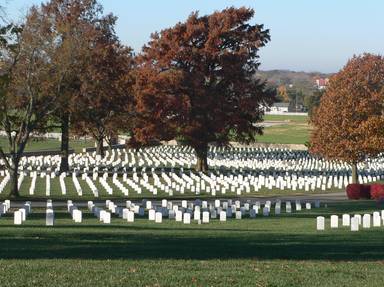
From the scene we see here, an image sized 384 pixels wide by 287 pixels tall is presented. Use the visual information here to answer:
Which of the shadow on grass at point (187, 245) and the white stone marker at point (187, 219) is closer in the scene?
the shadow on grass at point (187, 245)

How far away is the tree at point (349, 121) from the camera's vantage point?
4500 cm

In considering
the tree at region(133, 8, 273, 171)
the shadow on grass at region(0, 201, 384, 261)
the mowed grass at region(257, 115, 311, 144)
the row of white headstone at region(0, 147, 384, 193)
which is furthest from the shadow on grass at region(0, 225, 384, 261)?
the mowed grass at region(257, 115, 311, 144)

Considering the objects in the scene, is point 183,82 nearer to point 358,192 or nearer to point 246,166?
point 246,166

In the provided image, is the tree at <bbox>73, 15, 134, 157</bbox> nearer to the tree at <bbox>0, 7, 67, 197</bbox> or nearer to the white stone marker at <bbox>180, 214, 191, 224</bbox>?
the tree at <bbox>0, 7, 67, 197</bbox>

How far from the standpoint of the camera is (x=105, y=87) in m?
47.2

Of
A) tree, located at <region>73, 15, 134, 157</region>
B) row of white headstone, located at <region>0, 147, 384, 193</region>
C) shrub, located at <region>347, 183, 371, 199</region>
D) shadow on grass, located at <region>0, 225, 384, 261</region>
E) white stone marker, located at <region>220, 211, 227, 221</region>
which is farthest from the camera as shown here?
row of white headstone, located at <region>0, 147, 384, 193</region>

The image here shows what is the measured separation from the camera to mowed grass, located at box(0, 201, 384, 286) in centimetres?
1162

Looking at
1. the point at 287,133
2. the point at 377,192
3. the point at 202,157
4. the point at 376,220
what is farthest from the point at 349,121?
the point at 287,133

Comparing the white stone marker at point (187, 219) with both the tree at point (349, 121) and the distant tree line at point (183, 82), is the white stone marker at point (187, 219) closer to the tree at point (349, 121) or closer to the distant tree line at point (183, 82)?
the tree at point (349, 121)

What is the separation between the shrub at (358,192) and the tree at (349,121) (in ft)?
17.5

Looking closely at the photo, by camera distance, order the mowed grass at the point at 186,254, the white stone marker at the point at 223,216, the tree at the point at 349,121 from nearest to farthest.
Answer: the mowed grass at the point at 186,254 → the white stone marker at the point at 223,216 → the tree at the point at 349,121

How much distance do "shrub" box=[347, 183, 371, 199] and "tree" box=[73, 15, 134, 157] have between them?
14.6 metres

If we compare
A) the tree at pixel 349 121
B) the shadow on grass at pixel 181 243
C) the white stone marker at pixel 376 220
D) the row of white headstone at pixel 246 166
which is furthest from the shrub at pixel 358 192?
the shadow on grass at pixel 181 243

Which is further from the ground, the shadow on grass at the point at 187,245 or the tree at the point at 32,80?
the tree at the point at 32,80
